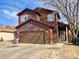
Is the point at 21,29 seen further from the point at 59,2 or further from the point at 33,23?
the point at 59,2

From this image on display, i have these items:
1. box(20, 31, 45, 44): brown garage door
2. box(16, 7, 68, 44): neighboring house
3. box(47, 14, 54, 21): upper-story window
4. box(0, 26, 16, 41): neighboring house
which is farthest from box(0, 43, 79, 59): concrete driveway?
box(0, 26, 16, 41): neighboring house

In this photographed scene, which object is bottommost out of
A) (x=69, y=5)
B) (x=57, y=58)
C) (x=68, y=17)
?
(x=57, y=58)

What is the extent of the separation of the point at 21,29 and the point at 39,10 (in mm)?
7092

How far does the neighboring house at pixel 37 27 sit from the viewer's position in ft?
116

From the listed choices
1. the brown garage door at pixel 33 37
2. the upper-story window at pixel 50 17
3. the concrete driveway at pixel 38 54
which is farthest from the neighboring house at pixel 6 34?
the concrete driveway at pixel 38 54

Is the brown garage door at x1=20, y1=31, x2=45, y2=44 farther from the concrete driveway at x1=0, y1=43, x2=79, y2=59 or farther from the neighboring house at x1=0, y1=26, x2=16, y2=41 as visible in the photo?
the concrete driveway at x1=0, y1=43, x2=79, y2=59

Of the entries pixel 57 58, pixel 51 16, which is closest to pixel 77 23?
pixel 51 16

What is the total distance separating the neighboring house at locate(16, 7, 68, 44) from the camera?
3550cm

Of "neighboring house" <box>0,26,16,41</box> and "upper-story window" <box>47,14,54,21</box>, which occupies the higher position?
"upper-story window" <box>47,14,54,21</box>

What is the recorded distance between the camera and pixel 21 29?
37.8 metres

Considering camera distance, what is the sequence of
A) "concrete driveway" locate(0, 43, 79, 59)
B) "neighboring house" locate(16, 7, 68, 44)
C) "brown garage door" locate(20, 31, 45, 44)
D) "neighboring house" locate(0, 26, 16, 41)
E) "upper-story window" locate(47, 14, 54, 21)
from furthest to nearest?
"neighboring house" locate(0, 26, 16, 41)
"upper-story window" locate(47, 14, 54, 21)
"brown garage door" locate(20, 31, 45, 44)
"neighboring house" locate(16, 7, 68, 44)
"concrete driveway" locate(0, 43, 79, 59)

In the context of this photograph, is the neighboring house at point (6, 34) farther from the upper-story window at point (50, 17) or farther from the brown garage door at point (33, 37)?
the upper-story window at point (50, 17)

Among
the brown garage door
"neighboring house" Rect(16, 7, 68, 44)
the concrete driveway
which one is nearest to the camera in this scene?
the concrete driveway

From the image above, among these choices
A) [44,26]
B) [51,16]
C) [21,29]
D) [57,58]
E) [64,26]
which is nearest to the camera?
[57,58]
